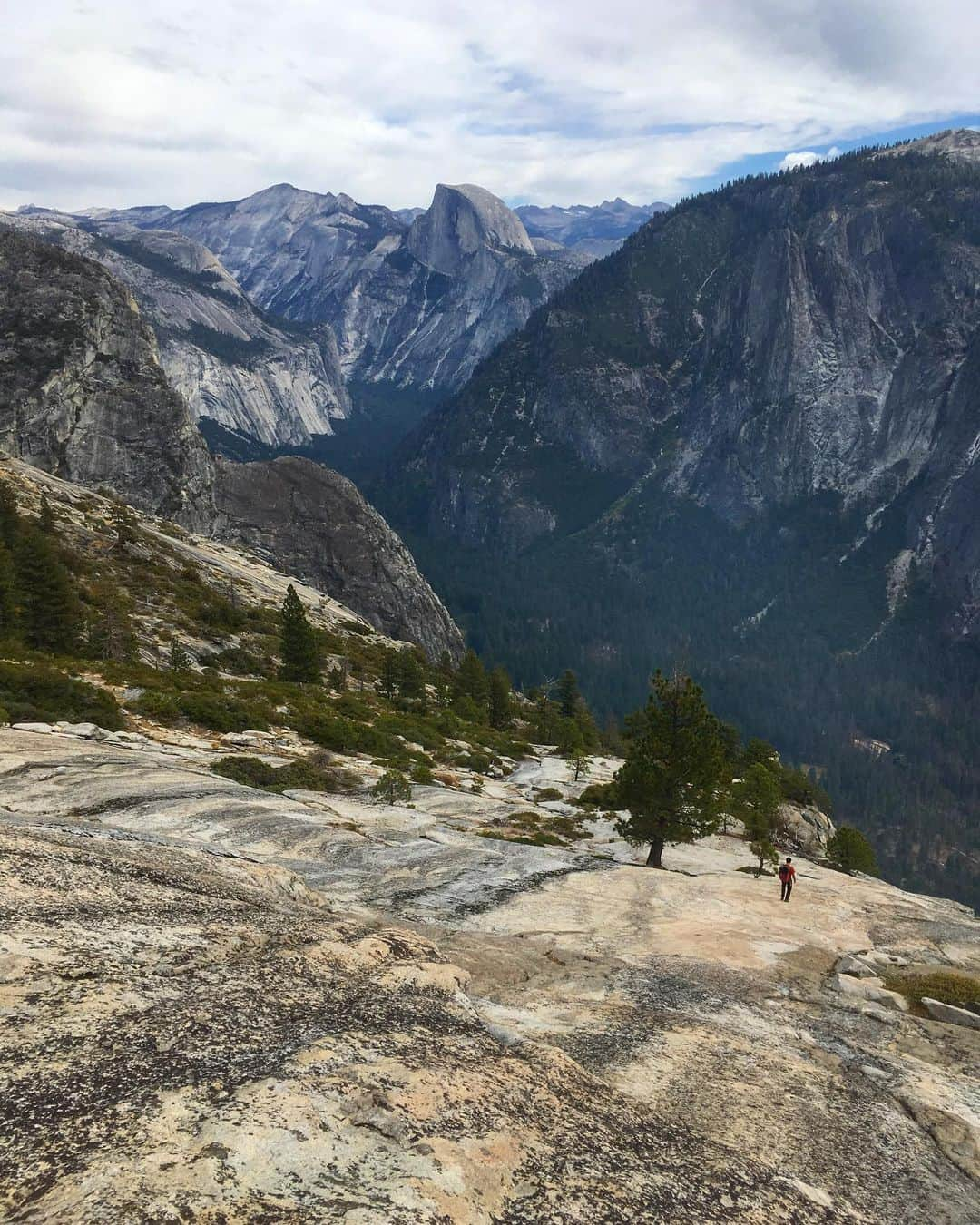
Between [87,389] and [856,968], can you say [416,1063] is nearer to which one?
[856,968]

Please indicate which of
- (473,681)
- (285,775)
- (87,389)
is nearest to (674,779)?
(285,775)

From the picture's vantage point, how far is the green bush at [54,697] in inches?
1232

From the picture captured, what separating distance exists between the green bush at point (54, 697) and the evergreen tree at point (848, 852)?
45.9 m

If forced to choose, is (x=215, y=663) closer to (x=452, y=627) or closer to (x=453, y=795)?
(x=453, y=795)

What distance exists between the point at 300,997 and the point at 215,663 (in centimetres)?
5875

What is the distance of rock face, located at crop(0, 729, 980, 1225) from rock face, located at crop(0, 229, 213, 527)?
113 metres

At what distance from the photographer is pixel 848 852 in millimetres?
50500

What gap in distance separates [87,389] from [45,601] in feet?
267

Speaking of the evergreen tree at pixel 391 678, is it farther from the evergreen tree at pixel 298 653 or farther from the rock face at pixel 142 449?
the rock face at pixel 142 449

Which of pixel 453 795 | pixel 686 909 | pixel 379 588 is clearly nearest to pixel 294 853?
pixel 686 909

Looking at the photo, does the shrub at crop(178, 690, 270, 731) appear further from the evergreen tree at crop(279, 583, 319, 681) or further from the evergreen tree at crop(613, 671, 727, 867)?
the evergreen tree at crop(613, 671, 727, 867)

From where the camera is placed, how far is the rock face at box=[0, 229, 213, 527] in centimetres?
10969

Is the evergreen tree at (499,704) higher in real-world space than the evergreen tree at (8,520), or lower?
lower

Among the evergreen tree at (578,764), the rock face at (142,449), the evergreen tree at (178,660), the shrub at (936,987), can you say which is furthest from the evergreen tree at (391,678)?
the rock face at (142,449)
